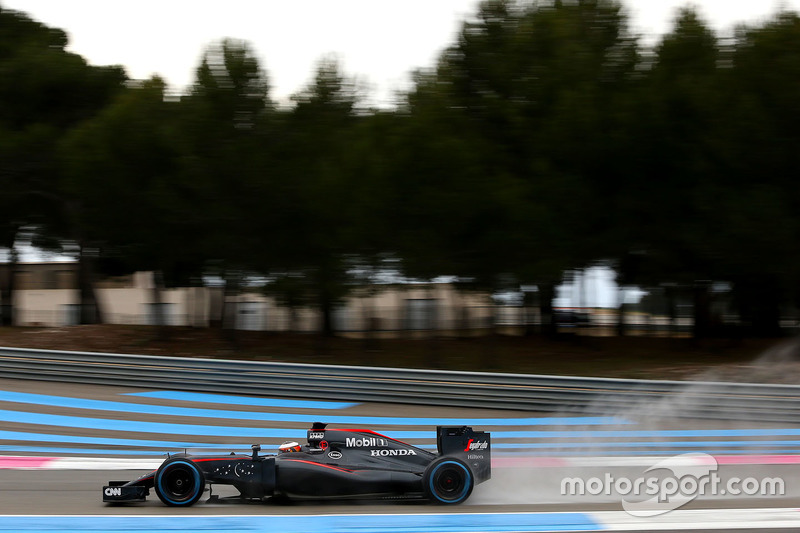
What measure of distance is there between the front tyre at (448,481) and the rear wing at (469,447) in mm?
124

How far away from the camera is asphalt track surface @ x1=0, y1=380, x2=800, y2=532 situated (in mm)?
6105

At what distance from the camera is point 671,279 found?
18141mm

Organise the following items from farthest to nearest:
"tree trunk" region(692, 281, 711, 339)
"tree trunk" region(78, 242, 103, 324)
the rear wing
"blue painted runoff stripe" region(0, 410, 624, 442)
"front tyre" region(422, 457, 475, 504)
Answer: "tree trunk" region(78, 242, 103, 324) → "tree trunk" region(692, 281, 711, 339) → "blue painted runoff stripe" region(0, 410, 624, 442) → the rear wing → "front tyre" region(422, 457, 475, 504)

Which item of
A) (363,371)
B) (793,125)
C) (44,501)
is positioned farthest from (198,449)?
(793,125)

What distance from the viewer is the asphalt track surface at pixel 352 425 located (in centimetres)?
611

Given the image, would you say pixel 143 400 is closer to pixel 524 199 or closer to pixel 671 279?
pixel 524 199

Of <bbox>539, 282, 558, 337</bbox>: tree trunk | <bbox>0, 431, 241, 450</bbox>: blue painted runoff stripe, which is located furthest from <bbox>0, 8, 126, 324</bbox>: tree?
<bbox>0, 431, 241, 450</bbox>: blue painted runoff stripe

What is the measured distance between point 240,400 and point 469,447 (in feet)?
19.9

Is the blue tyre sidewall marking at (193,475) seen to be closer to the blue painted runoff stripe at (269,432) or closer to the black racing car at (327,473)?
the black racing car at (327,473)

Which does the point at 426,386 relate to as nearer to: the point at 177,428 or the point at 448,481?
the point at 177,428

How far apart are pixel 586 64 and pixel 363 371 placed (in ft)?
29.2

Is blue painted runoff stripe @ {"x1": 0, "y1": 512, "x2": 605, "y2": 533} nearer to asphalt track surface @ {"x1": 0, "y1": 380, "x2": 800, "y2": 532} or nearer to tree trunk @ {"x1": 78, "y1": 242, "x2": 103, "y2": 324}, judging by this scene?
asphalt track surface @ {"x1": 0, "y1": 380, "x2": 800, "y2": 532}

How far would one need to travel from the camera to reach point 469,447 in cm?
636

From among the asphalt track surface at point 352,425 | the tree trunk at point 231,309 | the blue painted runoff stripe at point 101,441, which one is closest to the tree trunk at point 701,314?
the tree trunk at point 231,309
